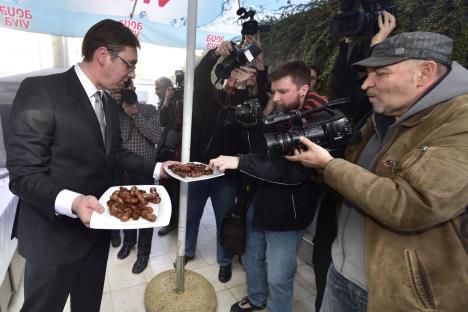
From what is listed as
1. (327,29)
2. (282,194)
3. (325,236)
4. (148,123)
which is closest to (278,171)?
(282,194)

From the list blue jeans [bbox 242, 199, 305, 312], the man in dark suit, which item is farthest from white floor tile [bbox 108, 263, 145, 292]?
blue jeans [bbox 242, 199, 305, 312]

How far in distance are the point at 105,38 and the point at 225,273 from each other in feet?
6.64

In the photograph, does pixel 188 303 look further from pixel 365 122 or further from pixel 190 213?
pixel 365 122

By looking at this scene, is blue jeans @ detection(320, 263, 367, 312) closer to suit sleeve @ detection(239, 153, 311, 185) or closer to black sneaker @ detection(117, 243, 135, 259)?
suit sleeve @ detection(239, 153, 311, 185)

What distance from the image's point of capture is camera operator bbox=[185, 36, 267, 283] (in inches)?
88.7

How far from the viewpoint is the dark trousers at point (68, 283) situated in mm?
1244

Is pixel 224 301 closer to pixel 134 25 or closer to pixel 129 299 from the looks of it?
pixel 129 299

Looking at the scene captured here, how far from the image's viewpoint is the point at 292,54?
2.88 metres

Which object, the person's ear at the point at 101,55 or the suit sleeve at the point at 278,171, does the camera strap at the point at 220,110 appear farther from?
the person's ear at the point at 101,55

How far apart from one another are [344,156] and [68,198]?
1.30m

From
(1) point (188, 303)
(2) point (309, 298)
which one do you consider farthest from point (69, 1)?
(2) point (309, 298)

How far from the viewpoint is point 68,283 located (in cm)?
134

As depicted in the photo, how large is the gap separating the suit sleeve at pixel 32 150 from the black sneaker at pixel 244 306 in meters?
1.49

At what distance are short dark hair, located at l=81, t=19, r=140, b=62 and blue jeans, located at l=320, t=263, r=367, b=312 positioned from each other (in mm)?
1537
